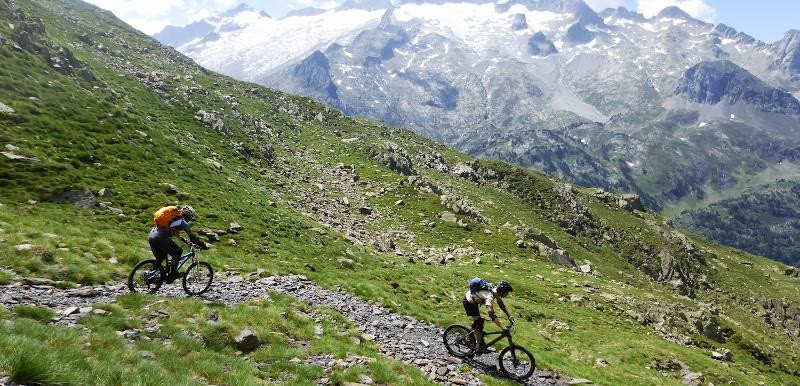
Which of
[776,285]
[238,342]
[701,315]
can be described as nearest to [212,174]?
[238,342]

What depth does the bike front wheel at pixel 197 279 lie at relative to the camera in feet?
66.5

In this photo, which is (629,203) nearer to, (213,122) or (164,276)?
(213,122)

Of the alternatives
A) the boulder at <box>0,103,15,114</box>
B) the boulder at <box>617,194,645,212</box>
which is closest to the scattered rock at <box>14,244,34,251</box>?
the boulder at <box>0,103,15,114</box>

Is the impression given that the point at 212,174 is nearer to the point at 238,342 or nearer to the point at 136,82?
the point at 238,342

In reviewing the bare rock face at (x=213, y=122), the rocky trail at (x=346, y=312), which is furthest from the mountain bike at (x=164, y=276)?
the bare rock face at (x=213, y=122)

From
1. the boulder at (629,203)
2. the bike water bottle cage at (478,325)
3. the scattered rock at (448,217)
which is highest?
the bike water bottle cage at (478,325)

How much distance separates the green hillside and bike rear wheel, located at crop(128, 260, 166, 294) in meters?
1.33

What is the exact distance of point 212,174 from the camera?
1694 inches

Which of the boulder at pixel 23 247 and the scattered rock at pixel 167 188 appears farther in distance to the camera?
the scattered rock at pixel 167 188

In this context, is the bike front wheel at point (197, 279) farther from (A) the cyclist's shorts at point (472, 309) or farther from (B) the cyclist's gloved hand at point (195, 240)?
(A) the cyclist's shorts at point (472, 309)

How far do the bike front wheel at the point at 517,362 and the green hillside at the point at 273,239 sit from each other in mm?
1555

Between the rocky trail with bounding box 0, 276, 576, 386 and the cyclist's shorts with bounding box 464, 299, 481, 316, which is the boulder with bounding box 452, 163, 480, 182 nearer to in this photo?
the rocky trail with bounding box 0, 276, 576, 386

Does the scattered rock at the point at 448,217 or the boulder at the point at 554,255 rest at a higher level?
the scattered rock at the point at 448,217

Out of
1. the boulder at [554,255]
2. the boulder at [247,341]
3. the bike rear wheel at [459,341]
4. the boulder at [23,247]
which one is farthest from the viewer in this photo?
the boulder at [554,255]
